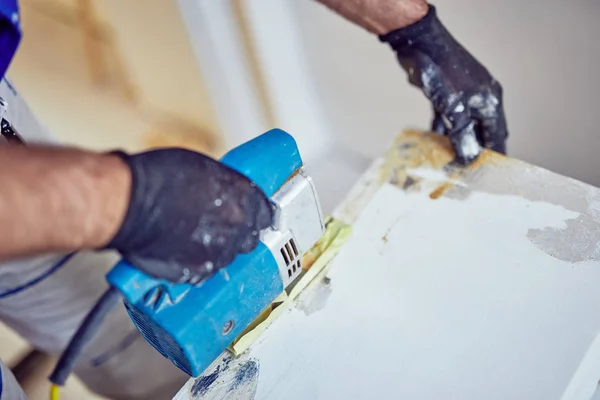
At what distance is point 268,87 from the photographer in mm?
1562

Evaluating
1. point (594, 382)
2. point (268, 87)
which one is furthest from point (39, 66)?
point (594, 382)

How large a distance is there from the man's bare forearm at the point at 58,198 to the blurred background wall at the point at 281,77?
82 centimetres

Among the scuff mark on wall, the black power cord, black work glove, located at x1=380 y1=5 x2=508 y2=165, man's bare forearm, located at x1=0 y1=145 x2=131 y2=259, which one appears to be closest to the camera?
man's bare forearm, located at x1=0 y1=145 x2=131 y2=259

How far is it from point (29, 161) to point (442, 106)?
0.60 metres

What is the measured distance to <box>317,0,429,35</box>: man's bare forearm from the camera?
2.86ft

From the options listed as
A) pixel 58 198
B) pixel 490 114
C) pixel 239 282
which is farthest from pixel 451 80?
pixel 58 198

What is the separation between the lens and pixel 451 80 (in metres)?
0.86

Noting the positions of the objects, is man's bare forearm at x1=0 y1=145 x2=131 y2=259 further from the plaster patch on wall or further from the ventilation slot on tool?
the plaster patch on wall

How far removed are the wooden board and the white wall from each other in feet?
0.87

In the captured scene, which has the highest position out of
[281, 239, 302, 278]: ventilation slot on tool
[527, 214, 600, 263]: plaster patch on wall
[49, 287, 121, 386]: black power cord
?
[527, 214, 600, 263]: plaster patch on wall

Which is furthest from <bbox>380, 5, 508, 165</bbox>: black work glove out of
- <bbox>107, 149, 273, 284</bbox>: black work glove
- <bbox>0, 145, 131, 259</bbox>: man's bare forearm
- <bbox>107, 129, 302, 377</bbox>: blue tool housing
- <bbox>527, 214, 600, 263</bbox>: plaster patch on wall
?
<bbox>0, 145, 131, 259</bbox>: man's bare forearm

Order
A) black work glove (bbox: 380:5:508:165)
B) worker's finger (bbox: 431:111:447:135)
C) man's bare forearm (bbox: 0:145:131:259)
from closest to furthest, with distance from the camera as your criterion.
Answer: man's bare forearm (bbox: 0:145:131:259), black work glove (bbox: 380:5:508:165), worker's finger (bbox: 431:111:447:135)

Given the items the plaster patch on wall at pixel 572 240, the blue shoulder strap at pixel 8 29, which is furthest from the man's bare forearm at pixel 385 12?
the blue shoulder strap at pixel 8 29

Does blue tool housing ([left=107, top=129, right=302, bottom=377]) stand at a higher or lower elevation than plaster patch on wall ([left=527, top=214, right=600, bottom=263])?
lower
